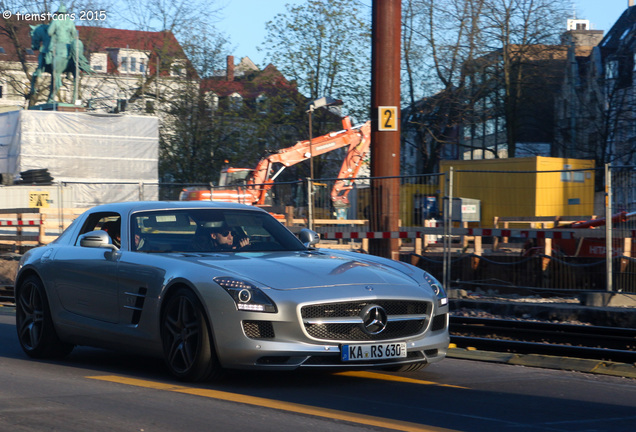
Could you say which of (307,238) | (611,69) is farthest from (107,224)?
(611,69)

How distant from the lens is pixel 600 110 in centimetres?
4247

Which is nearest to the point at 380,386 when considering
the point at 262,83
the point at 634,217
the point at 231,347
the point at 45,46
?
the point at 231,347

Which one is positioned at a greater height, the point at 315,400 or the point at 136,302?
the point at 136,302

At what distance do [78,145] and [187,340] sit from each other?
30965 mm

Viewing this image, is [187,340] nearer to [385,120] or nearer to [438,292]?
[438,292]

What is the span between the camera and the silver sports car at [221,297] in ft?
19.4

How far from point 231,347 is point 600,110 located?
39.4m

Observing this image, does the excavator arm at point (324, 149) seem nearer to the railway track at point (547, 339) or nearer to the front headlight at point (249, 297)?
the railway track at point (547, 339)

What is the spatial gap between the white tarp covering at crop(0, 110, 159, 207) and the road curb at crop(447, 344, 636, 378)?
87.7 feet

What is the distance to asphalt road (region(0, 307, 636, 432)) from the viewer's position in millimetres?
5051

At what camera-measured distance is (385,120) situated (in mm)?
15570

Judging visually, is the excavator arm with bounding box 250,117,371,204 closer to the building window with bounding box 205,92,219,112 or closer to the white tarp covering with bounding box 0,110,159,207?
the white tarp covering with bounding box 0,110,159,207

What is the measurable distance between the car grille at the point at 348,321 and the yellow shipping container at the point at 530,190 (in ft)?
49.2

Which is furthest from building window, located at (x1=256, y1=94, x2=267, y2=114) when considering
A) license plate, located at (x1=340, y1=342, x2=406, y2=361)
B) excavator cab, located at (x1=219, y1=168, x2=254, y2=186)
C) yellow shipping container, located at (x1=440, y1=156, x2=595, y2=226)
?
license plate, located at (x1=340, y1=342, x2=406, y2=361)
